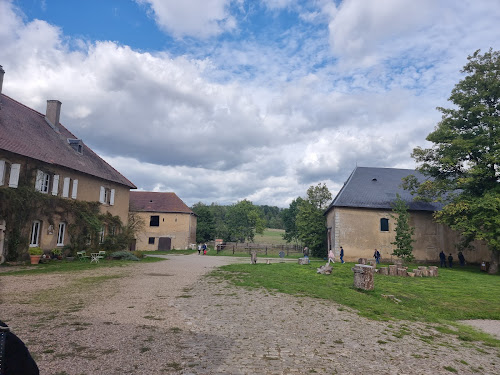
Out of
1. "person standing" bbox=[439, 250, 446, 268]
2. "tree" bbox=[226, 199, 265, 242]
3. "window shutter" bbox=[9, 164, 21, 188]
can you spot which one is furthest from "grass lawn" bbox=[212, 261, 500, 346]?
"tree" bbox=[226, 199, 265, 242]

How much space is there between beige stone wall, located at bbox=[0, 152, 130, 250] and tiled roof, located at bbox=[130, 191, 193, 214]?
14.2 m

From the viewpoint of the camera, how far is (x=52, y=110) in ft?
79.2

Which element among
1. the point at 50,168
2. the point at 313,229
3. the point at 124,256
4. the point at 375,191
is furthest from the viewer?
the point at 313,229

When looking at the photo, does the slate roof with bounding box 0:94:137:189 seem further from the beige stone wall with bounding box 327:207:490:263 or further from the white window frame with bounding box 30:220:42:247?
the beige stone wall with bounding box 327:207:490:263

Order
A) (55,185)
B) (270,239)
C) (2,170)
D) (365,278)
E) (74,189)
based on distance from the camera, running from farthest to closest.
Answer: (270,239)
(74,189)
(55,185)
(2,170)
(365,278)

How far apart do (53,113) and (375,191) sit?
2755 cm

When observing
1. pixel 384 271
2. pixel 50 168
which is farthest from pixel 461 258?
pixel 50 168

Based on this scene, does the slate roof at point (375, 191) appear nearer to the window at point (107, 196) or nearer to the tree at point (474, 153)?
the tree at point (474, 153)

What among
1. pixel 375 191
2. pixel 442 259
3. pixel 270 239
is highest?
pixel 375 191

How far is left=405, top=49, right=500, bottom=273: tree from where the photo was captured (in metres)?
20.0

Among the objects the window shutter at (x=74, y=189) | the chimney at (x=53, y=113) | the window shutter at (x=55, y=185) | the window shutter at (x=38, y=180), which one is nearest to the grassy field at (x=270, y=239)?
the window shutter at (x=74, y=189)

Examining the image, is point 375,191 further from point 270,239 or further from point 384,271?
point 270,239

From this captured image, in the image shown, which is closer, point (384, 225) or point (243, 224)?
point (384, 225)

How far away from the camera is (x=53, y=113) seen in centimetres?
2409
